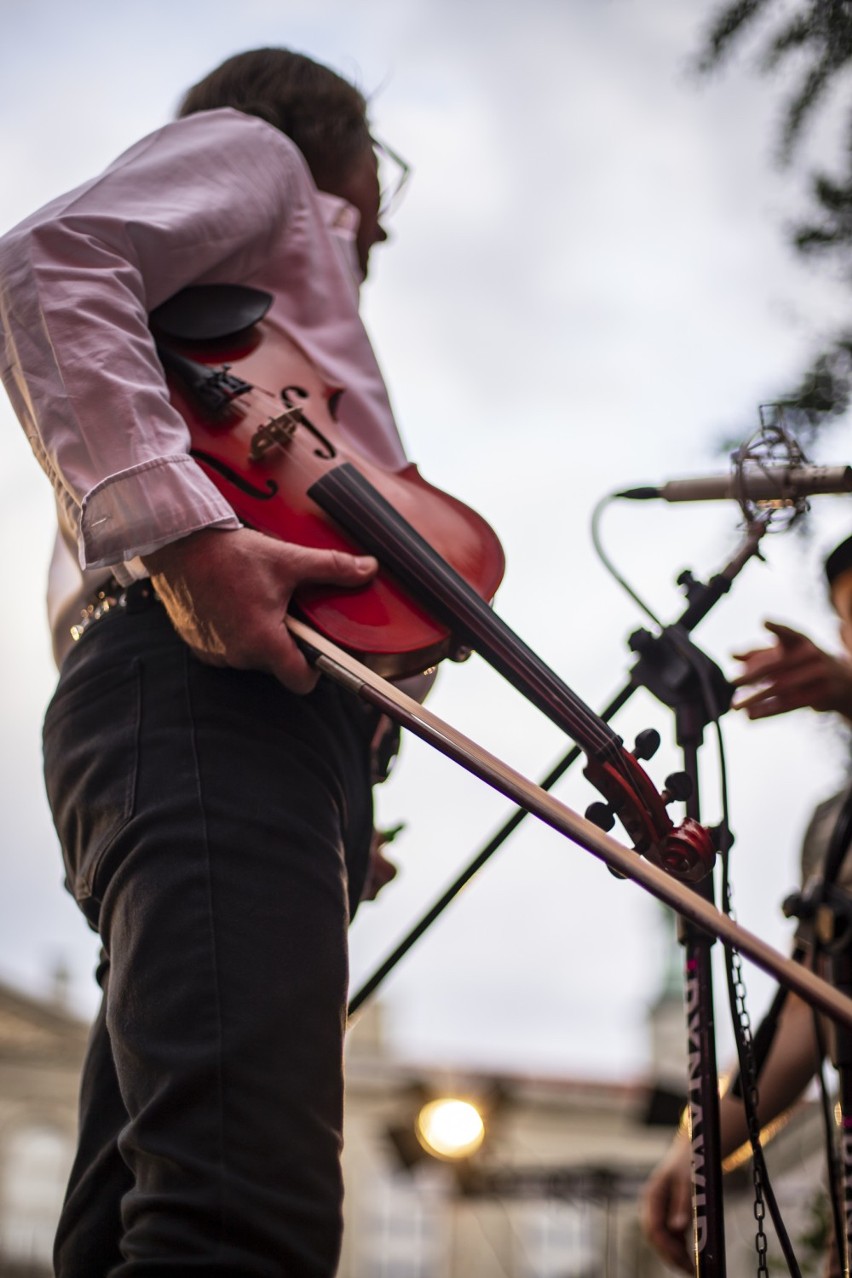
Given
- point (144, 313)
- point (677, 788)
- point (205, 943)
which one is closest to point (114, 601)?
point (144, 313)

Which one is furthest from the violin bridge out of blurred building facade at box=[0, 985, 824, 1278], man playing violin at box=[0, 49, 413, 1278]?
blurred building facade at box=[0, 985, 824, 1278]

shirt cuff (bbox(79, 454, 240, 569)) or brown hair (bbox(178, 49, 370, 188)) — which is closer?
shirt cuff (bbox(79, 454, 240, 569))

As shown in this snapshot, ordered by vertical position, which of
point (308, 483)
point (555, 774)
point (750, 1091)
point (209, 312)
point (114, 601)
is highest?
point (209, 312)

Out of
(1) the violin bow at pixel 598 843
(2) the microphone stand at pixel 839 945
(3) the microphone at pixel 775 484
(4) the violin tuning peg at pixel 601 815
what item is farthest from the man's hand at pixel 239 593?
(2) the microphone stand at pixel 839 945

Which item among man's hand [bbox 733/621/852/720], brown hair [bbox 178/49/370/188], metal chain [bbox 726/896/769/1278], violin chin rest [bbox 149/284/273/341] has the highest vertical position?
brown hair [bbox 178/49/370/188]

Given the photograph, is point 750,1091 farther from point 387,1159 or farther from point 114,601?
point 387,1159

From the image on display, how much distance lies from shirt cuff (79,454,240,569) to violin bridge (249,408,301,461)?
0.54 feet

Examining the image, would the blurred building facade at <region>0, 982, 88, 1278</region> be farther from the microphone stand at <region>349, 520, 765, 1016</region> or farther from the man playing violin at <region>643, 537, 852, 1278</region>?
the microphone stand at <region>349, 520, 765, 1016</region>

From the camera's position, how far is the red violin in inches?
51.2

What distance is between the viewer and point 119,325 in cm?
143

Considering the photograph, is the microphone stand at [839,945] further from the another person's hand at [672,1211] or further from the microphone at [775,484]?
the microphone at [775,484]

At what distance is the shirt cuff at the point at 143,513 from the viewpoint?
1.31 meters

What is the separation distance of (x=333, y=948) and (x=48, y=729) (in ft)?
1.45

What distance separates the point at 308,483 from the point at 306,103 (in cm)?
75
